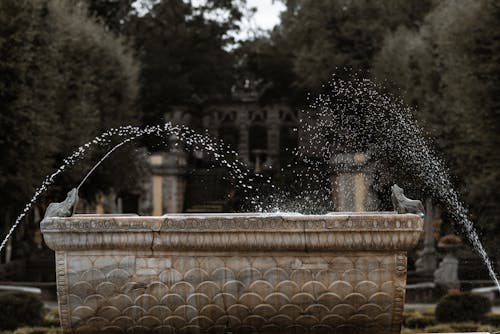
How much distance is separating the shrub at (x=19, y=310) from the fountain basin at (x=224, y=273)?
6150 mm

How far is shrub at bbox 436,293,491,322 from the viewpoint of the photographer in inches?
471

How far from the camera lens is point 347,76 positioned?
2958cm

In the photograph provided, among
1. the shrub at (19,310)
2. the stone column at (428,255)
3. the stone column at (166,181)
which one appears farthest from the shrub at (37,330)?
the stone column at (166,181)

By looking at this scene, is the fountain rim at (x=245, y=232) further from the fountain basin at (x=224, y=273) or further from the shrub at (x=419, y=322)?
the shrub at (x=419, y=322)

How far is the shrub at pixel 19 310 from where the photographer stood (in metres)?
11.5

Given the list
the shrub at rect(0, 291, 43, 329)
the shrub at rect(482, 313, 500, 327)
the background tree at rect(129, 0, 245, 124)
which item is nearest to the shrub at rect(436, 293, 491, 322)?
the shrub at rect(482, 313, 500, 327)

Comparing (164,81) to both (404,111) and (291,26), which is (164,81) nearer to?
(291,26)

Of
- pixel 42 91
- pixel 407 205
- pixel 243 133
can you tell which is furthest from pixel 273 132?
pixel 407 205

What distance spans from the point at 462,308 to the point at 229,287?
716 cm

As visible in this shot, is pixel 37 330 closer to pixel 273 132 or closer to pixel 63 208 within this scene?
pixel 63 208

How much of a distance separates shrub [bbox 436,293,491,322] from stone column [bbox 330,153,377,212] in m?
9.56

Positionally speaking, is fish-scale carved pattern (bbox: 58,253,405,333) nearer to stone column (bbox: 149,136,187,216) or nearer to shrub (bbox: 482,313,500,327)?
shrub (bbox: 482,313,500,327)

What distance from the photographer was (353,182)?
2370 cm

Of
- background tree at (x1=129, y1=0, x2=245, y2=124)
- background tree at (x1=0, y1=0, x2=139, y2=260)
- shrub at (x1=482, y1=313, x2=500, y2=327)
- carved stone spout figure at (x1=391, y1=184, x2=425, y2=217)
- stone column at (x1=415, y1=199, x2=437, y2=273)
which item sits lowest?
shrub at (x1=482, y1=313, x2=500, y2=327)
